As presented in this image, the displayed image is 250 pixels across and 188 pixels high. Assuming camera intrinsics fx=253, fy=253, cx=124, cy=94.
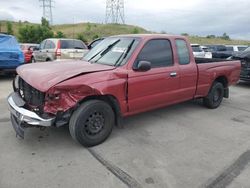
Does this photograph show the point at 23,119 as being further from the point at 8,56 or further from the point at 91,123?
the point at 8,56

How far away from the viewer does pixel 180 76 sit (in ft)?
17.4

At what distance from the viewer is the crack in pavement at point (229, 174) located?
3.16 m

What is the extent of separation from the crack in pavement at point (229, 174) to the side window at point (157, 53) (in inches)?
86.6

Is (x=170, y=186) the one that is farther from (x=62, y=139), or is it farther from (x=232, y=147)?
(x=62, y=139)

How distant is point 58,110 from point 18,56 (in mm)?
7152

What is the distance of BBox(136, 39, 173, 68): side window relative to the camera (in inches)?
185

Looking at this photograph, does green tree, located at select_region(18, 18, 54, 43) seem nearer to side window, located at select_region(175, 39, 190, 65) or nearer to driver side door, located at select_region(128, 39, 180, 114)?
side window, located at select_region(175, 39, 190, 65)

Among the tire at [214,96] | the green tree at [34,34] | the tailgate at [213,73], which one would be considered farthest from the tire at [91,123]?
the green tree at [34,34]

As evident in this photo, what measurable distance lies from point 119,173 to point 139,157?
0.54 metres

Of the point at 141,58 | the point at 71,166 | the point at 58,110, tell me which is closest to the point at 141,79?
the point at 141,58

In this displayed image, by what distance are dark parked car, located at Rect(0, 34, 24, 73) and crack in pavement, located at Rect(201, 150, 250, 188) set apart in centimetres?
868

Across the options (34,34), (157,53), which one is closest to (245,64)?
(157,53)

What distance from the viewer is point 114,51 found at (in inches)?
190

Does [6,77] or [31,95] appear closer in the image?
[31,95]
